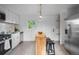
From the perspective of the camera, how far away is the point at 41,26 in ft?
4.85

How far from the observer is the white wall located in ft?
4.77

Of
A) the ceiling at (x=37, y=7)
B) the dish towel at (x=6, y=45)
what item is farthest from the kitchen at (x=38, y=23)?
the dish towel at (x=6, y=45)

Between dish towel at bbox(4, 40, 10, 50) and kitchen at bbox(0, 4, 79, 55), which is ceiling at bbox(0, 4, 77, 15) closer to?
kitchen at bbox(0, 4, 79, 55)

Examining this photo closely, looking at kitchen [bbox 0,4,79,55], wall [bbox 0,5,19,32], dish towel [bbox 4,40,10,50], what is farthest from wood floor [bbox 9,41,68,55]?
dish towel [bbox 4,40,10,50]

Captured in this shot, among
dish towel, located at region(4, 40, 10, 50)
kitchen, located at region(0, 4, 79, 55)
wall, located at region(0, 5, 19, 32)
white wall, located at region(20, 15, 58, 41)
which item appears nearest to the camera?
kitchen, located at region(0, 4, 79, 55)

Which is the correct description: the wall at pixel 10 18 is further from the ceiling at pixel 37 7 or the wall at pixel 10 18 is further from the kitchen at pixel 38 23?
the ceiling at pixel 37 7

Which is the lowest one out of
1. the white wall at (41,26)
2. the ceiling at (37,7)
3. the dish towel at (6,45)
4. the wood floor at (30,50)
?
the dish towel at (6,45)

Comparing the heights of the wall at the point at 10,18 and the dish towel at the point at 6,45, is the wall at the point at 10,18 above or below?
above

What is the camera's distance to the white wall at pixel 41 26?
1.45 m
